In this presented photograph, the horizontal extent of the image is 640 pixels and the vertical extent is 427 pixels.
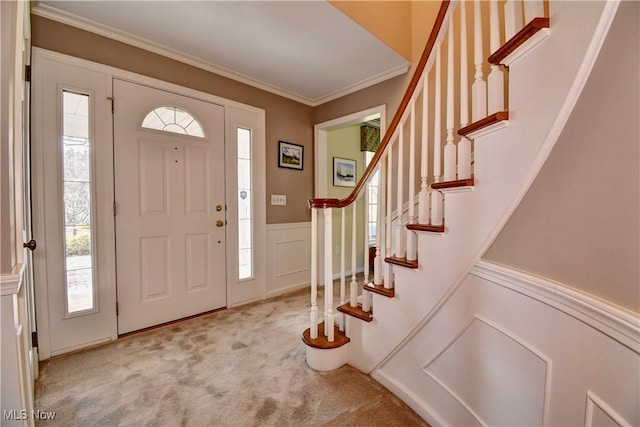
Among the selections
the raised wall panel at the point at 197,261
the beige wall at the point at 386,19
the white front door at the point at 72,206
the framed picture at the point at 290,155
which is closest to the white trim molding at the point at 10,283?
the white front door at the point at 72,206

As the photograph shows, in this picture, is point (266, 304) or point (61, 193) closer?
point (61, 193)

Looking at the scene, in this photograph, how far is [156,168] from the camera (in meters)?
2.25

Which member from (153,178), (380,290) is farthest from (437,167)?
(153,178)

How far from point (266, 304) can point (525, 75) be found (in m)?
2.68

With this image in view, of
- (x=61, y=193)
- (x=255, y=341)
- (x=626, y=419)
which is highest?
(x=61, y=193)

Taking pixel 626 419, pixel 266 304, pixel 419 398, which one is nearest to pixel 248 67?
pixel 266 304

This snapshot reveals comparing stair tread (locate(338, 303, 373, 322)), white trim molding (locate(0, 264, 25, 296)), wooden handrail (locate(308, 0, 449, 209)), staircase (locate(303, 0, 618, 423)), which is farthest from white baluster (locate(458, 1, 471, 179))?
white trim molding (locate(0, 264, 25, 296))

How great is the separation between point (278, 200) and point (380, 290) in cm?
185

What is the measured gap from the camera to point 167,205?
7.62ft

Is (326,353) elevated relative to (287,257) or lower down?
lower down

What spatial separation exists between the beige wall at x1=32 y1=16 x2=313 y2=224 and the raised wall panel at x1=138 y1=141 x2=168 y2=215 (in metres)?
0.61

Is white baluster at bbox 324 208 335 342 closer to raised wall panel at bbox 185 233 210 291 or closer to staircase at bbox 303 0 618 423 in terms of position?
staircase at bbox 303 0 618 423

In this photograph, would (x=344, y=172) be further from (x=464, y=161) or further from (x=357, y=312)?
(x=464, y=161)

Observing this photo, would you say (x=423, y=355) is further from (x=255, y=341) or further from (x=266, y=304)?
(x=266, y=304)
